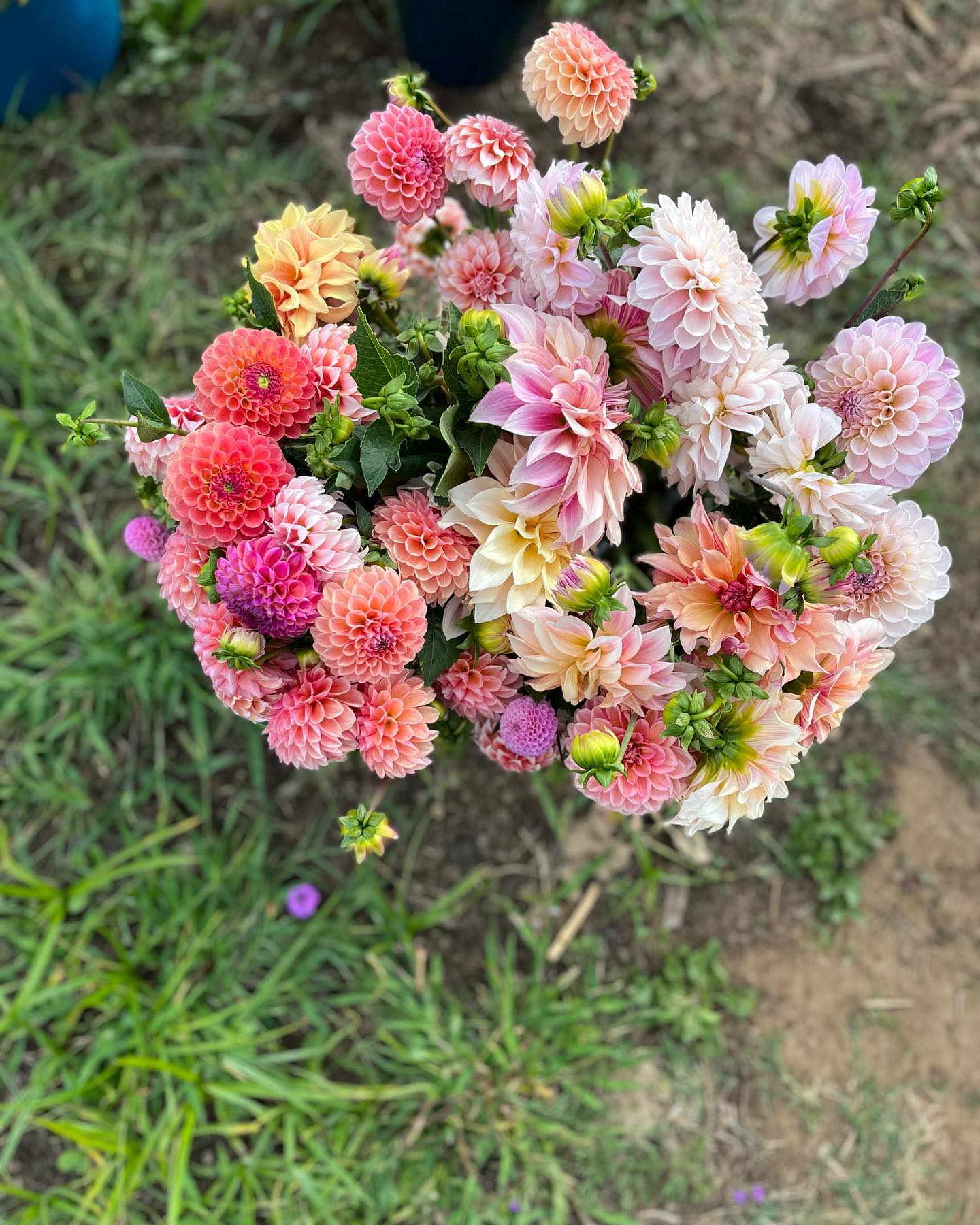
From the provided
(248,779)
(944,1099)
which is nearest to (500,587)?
(248,779)

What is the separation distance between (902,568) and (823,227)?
0.29m

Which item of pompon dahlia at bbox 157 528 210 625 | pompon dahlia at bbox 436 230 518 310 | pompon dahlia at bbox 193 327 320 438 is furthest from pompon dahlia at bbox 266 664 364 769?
pompon dahlia at bbox 436 230 518 310

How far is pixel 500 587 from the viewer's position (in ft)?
2.48

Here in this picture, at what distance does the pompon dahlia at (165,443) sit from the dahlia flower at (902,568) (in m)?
0.58

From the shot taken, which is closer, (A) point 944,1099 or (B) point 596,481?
(B) point 596,481

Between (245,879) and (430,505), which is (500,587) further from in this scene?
(245,879)

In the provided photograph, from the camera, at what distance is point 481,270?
0.87 meters

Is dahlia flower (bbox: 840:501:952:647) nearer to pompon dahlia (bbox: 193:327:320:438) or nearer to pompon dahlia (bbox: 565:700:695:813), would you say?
pompon dahlia (bbox: 565:700:695:813)

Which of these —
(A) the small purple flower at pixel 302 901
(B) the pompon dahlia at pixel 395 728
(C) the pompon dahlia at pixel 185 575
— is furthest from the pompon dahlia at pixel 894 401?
(A) the small purple flower at pixel 302 901

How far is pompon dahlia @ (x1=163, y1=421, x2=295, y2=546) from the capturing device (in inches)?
28.2

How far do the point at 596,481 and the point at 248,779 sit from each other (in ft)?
3.50

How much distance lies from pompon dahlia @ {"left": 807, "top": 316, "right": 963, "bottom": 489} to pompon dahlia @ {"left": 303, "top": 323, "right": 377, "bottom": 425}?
40 centimetres

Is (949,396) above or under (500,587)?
above

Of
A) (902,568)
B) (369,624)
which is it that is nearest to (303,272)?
(369,624)
